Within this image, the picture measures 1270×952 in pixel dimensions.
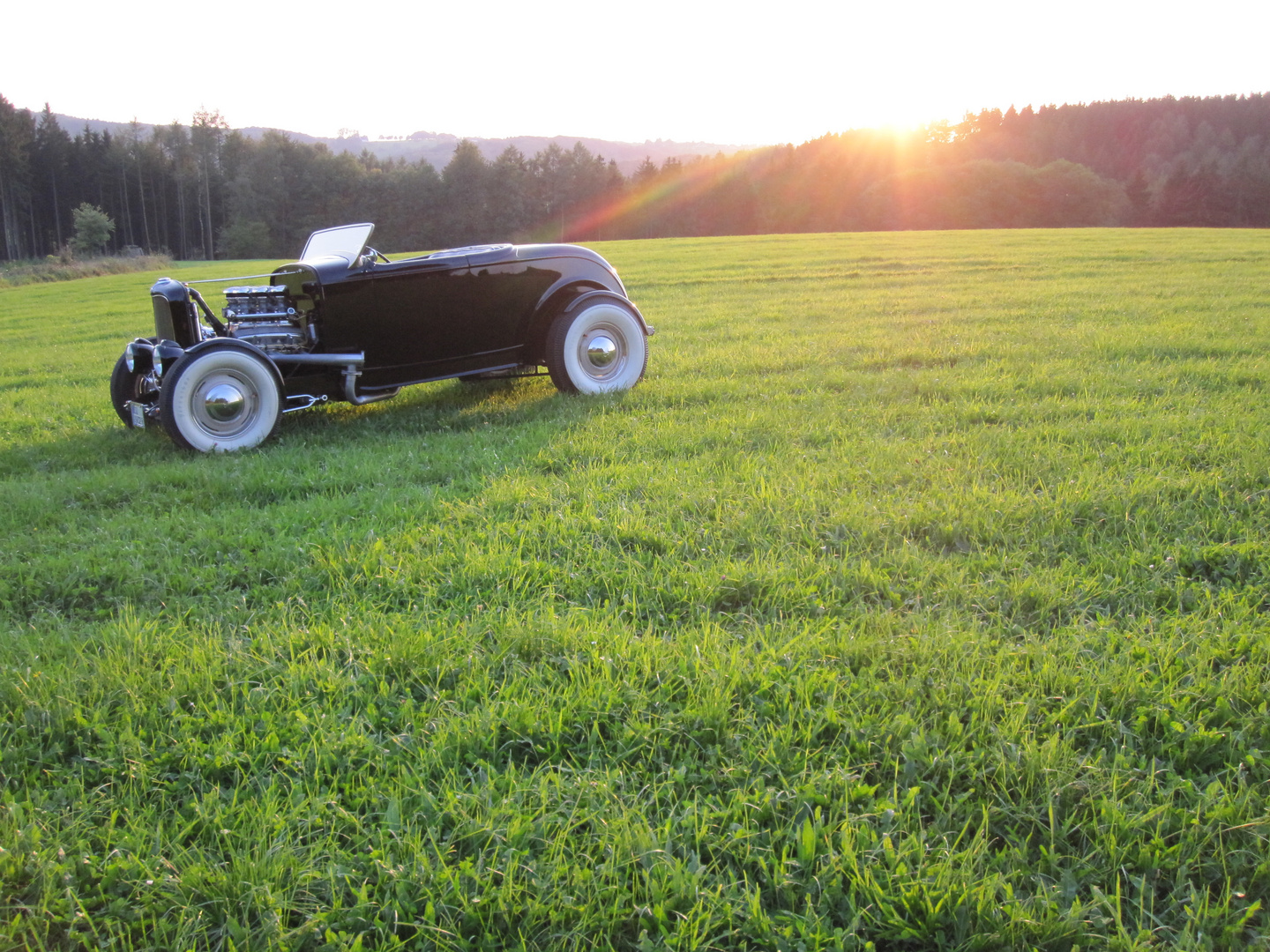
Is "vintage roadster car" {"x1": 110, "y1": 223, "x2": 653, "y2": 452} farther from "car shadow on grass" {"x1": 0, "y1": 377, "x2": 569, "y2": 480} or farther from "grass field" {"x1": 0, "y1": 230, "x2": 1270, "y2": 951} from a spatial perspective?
"grass field" {"x1": 0, "y1": 230, "x2": 1270, "y2": 951}

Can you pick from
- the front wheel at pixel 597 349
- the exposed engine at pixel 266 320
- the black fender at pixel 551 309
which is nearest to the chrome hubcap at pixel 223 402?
the exposed engine at pixel 266 320

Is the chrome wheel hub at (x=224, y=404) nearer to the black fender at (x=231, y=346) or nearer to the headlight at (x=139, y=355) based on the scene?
the black fender at (x=231, y=346)

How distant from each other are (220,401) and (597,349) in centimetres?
284

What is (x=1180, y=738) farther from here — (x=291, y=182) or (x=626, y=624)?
(x=291, y=182)

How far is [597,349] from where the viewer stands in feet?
21.2

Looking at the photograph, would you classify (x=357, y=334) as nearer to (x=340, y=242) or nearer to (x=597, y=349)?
(x=340, y=242)

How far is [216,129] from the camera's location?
74.1 meters

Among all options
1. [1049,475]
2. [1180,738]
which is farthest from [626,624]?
[1049,475]

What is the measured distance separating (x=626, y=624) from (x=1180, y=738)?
165cm

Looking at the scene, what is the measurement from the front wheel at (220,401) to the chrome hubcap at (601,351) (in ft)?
7.93

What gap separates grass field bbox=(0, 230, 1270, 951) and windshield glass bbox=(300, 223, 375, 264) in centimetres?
169

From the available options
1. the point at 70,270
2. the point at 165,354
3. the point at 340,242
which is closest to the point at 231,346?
the point at 165,354

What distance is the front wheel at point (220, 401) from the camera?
5.05 meters

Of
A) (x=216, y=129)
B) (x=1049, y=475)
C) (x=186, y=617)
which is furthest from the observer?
(x=216, y=129)
